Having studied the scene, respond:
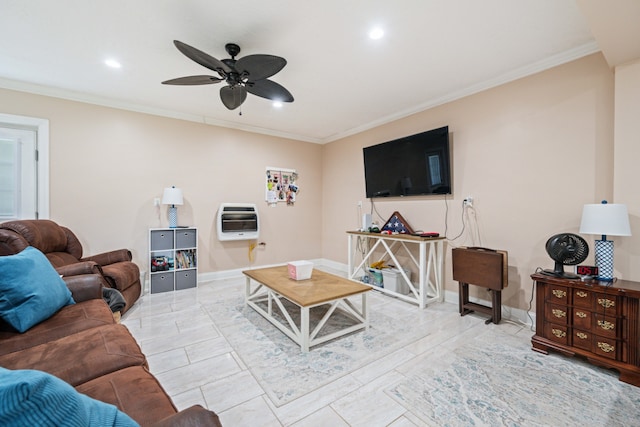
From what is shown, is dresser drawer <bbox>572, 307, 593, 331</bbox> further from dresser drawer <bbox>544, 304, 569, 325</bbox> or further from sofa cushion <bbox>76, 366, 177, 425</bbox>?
sofa cushion <bbox>76, 366, 177, 425</bbox>

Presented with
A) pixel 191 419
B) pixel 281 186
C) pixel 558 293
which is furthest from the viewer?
pixel 281 186

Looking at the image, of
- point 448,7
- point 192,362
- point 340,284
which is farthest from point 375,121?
point 192,362

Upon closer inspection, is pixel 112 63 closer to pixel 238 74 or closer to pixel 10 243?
pixel 238 74

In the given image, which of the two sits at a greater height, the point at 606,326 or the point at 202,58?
the point at 202,58

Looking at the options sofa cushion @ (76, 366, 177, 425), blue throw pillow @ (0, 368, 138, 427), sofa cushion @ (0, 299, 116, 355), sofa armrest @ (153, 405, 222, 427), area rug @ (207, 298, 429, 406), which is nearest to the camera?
blue throw pillow @ (0, 368, 138, 427)

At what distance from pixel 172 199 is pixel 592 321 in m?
4.49

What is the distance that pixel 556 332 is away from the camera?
218 cm

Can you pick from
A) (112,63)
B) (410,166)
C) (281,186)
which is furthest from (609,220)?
(112,63)

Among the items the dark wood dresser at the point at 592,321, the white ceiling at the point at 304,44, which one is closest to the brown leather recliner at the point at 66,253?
the white ceiling at the point at 304,44

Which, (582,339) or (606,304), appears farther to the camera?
(582,339)

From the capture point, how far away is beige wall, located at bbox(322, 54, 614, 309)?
2.40 m

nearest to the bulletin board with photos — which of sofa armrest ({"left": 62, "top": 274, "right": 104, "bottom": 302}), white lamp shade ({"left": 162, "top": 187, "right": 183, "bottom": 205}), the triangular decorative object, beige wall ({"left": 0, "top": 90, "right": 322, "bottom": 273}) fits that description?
beige wall ({"left": 0, "top": 90, "right": 322, "bottom": 273})

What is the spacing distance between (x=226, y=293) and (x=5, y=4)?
324 centimetres

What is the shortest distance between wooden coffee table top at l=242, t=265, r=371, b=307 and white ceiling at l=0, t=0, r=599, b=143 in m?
2.15
